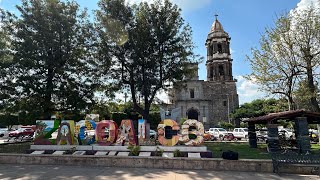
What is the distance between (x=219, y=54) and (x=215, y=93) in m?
7.78

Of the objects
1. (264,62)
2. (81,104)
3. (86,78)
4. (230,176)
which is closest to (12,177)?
(230,176)

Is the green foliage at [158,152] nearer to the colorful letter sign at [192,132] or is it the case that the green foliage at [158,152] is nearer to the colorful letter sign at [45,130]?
the colorful letter sign at [192,132]

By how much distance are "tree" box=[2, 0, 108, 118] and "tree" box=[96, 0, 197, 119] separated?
2.17 meters

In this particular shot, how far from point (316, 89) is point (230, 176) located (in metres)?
13.7

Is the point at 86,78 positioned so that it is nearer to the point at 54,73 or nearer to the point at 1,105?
the point at 54,73

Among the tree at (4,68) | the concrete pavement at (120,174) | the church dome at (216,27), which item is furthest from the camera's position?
the church dome at (216,27)

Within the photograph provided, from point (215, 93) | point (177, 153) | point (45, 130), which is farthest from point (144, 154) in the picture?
point (215, 93)

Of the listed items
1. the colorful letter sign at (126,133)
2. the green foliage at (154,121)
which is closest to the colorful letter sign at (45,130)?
the colorful letter sign at (126,133)

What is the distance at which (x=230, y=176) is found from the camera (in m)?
9.32

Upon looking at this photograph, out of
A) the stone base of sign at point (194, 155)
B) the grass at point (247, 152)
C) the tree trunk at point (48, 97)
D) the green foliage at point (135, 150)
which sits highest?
→ the tree trunk at point (48, 97)

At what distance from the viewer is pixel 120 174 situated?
9.59m

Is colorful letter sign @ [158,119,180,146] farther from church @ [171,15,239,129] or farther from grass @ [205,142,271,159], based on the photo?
church @ [171,15,239,129]

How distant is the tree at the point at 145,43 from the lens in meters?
20.5

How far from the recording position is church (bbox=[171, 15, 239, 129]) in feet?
162
